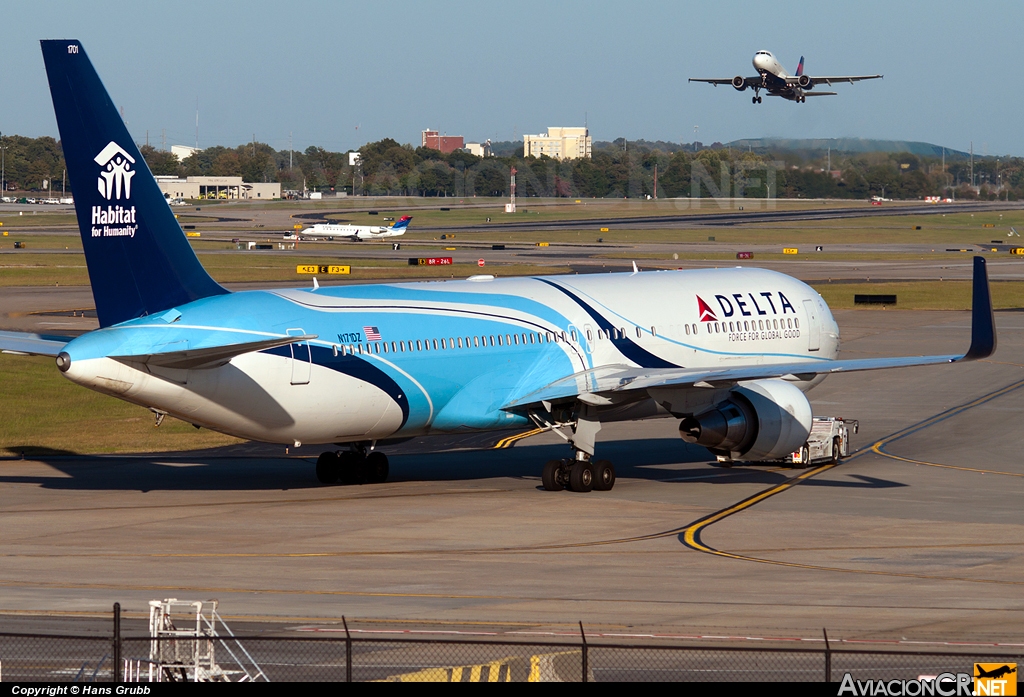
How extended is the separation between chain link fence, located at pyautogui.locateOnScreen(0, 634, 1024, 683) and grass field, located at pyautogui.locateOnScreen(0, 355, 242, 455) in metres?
24.7

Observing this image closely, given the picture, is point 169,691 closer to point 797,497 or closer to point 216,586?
point 216,586

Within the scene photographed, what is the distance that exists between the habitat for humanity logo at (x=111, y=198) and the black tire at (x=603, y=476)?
46.1 ft

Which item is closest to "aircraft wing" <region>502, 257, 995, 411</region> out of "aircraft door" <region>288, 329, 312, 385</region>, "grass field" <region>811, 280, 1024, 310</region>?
"aircraft door" <region>288, 329, 312, 385</region>

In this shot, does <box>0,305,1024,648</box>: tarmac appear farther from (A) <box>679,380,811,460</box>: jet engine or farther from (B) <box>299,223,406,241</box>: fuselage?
(B) <box>299,223,406,241</box>: fuselage

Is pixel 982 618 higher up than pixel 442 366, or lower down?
lower down

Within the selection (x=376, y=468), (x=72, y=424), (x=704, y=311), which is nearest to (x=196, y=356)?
(x=376, y=468)

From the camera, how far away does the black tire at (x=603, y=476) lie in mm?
37906

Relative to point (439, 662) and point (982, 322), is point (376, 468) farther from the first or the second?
point (439, 662)

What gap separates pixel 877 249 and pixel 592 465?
129386 millimetres

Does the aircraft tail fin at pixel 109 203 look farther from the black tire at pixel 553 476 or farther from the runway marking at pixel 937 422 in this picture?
the runway marking at pixel 937 422

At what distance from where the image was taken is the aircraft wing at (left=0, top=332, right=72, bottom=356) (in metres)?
35.2

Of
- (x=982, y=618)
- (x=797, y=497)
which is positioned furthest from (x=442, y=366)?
(x=982, y=618)

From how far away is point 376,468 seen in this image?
39.3m

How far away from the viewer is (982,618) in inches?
933
